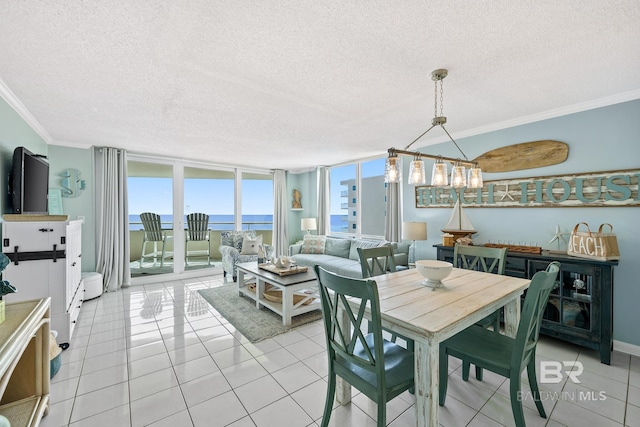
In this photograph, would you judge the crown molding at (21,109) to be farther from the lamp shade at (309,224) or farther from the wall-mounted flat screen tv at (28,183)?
the lamp shade at (309,224)

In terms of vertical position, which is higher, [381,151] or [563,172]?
Answer: [381,151]

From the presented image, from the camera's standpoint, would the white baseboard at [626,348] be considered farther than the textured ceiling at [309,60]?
Yes

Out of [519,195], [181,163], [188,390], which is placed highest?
[181,163]

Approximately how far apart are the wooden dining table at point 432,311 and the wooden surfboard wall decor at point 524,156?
170cm

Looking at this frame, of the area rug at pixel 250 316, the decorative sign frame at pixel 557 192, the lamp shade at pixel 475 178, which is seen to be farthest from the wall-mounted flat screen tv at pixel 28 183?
the decorative sign frame at pixel 557 192

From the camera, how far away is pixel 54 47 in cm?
176

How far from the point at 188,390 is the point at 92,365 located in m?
1.02

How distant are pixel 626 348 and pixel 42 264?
5.44 m

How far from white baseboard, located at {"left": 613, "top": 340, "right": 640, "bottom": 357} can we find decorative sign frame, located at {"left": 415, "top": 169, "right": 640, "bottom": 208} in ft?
4.26

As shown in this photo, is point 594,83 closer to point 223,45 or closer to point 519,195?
point 519,195

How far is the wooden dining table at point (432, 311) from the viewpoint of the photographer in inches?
50.1

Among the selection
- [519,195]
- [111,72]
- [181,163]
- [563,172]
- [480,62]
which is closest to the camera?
[480,62]

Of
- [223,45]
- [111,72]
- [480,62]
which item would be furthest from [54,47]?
[480,62]

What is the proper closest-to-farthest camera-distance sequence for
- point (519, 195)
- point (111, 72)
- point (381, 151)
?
point (111, 72) < point (519, 195) < point (381, 151)
